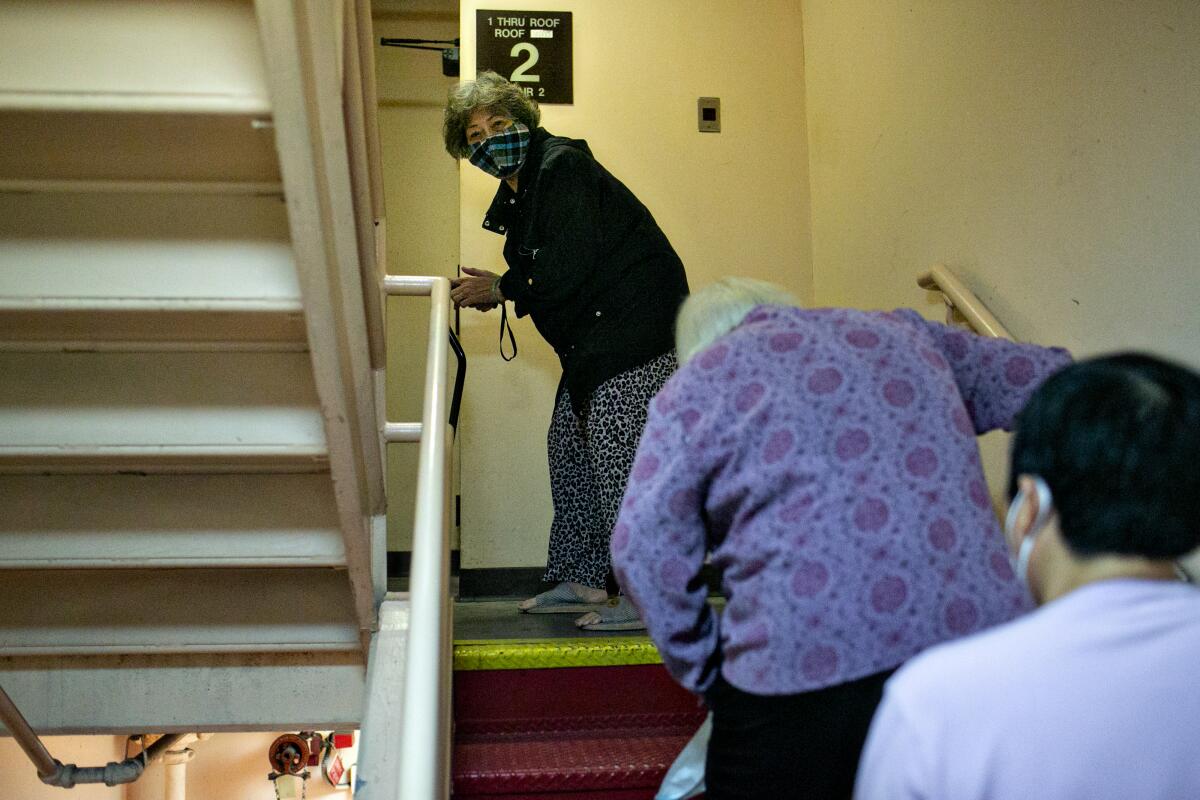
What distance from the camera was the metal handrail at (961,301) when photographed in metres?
2.62

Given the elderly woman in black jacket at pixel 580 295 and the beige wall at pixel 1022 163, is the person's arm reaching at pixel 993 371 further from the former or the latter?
the elderly woman in black jacket at pixel 580 295

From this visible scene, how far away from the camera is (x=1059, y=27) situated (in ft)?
8.24

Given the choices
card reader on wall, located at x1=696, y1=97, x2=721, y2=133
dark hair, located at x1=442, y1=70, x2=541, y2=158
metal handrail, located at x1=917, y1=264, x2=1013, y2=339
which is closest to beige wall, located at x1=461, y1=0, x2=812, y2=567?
card reader on wall, located at x1=696, y1=97, x2=721, y2=133

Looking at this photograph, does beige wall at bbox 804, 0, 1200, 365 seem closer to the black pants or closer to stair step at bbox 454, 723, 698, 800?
the black pants

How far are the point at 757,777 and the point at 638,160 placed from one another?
3208 mm

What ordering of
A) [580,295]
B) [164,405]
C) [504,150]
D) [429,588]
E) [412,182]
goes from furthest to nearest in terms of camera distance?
[412,182] < [504,150] < [580,295] < [164,405] < [429,588]

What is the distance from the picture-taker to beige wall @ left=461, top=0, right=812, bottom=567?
13.5 ft

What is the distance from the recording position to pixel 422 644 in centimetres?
152

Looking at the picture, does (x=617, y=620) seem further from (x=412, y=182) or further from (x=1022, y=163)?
(x=412, y=182)

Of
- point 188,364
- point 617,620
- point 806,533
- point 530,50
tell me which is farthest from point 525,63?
point 806,533

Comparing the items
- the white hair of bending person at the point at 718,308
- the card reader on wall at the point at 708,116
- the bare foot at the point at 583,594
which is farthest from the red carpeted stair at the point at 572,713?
the card reader on wall at the point at 708,116

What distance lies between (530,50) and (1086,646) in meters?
3.67

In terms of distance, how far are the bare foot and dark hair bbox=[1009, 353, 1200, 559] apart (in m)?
2.24

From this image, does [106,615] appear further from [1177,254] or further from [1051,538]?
[1177,254]
